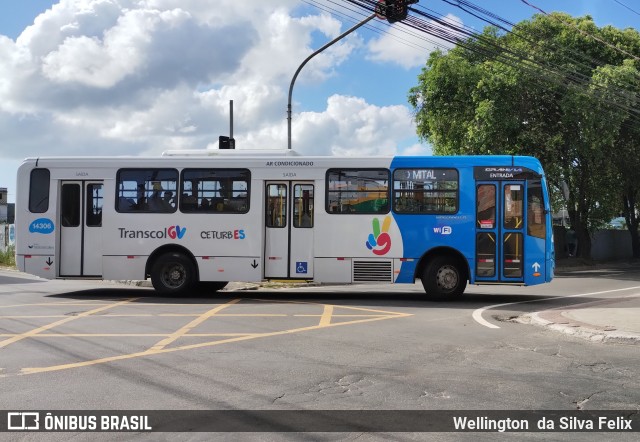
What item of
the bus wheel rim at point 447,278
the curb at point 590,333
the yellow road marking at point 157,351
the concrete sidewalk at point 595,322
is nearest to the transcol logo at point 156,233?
the yellow road marking at point 157,351

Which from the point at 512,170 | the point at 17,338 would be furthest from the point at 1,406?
the point at 512,170

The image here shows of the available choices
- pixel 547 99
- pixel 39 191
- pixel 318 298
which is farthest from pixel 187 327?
pixel 547 99

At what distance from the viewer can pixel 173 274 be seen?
13867 mm

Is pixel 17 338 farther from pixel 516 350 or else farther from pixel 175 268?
pixel 516 350

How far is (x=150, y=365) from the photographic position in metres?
6.71

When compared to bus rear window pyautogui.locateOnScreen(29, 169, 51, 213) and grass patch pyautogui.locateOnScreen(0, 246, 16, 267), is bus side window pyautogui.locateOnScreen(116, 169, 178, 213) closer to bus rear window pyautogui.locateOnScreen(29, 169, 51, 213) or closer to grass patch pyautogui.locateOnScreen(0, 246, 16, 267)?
bus rear window pyautogui.locateOnScreen(29, 169, 51, 213)

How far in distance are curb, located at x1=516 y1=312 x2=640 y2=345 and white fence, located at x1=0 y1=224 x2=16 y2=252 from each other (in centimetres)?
2865

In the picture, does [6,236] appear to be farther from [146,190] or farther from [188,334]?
[188,334]

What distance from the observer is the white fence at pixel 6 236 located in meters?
31.3

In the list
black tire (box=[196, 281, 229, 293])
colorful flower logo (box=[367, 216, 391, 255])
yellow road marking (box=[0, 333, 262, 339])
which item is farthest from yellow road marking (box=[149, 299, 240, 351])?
colorful flower logo (box=[367, 216, 391, 255])

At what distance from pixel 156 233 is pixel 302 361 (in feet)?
25.3

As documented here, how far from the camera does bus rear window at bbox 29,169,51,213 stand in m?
13.9

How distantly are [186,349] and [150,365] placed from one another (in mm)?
935

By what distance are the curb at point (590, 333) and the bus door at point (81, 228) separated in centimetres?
953
